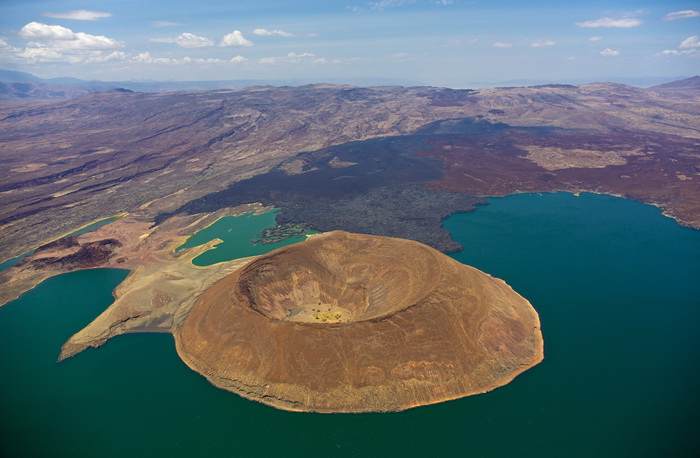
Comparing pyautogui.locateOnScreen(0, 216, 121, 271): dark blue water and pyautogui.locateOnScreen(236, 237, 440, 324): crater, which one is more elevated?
pyautogui.locateOnScreen(236, 237, 440, 324): crater

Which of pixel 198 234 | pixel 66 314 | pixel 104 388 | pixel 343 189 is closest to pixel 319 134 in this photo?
pixel 343 189

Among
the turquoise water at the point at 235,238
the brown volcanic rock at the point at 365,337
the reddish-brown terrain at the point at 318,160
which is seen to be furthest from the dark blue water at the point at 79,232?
the brown volcanic rock at the point at 365,337

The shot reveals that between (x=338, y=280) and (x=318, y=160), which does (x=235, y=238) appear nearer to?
A: (x=338, y=280)

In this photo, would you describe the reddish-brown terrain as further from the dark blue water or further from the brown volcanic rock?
the brown volcanic rock

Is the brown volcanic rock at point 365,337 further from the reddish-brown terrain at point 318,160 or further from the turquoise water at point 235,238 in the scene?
the reddish-brown terrain at point 318,160

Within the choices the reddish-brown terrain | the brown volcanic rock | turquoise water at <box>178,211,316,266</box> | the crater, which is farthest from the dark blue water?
the crater

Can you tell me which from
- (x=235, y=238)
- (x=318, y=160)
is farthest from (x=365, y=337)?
(x=318, y=160)
